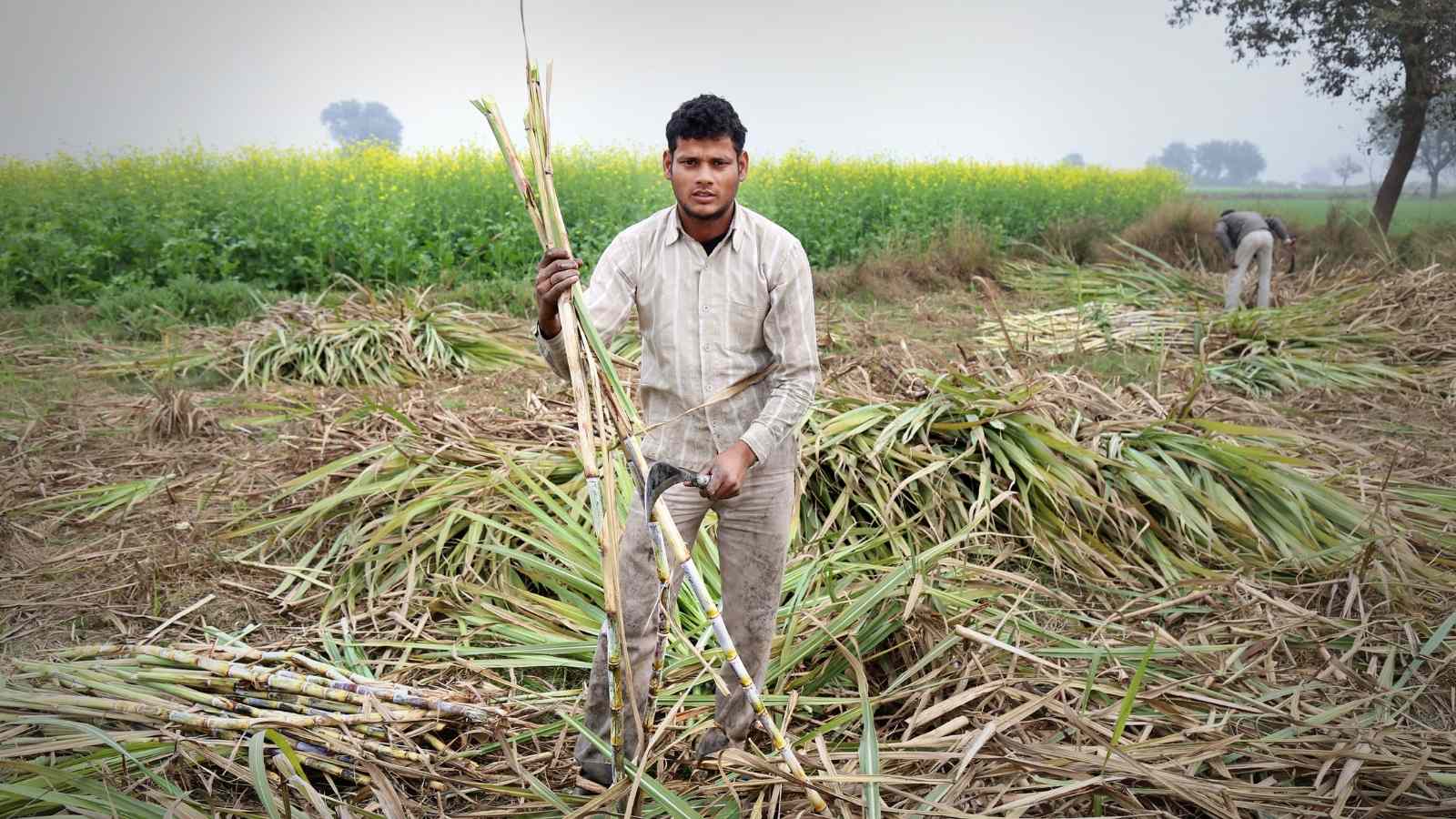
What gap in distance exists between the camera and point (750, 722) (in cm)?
204

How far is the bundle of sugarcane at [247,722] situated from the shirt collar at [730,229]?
1.11m

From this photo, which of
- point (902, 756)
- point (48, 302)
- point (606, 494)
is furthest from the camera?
point (48, 302)

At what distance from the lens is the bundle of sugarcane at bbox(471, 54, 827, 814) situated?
146cm

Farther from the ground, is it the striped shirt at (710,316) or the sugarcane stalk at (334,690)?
the striped shirt at (710,316)

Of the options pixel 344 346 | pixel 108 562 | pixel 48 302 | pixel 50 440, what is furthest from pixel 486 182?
pixel 108 562

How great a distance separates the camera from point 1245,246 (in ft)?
23.4

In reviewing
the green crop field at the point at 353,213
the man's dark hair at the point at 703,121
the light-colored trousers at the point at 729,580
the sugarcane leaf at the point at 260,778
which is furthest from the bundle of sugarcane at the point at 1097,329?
the sugarcane leaf at the point at 260,778

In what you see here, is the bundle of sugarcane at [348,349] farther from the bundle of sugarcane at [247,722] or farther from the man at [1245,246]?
the man at [1245,246]

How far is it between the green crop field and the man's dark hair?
5.96 metres

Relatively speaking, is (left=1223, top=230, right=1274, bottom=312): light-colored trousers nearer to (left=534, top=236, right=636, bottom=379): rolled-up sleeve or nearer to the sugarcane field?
the sugarcane field

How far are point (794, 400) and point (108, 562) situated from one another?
264 centimetres

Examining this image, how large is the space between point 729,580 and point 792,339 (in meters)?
0.54

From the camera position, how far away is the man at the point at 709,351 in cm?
176

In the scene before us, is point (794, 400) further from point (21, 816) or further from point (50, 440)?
point (50, 440)
